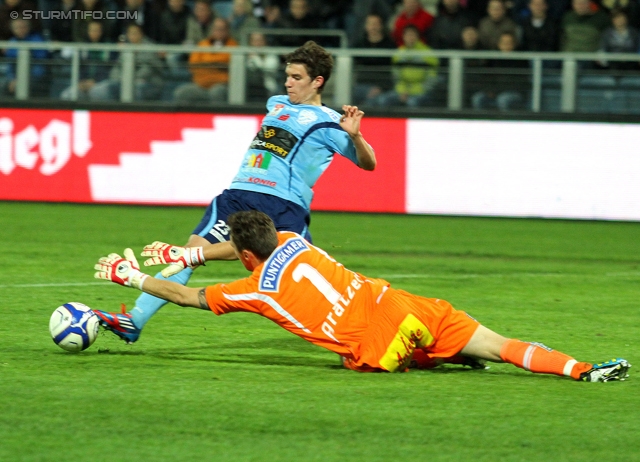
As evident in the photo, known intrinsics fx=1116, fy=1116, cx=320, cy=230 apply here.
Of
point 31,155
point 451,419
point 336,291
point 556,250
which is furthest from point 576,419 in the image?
point 31,155

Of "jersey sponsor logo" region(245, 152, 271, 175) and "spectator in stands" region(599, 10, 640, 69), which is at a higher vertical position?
"spectator in stands" region(599, 10, 640, 69)

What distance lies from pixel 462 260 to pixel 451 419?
652 centimetres

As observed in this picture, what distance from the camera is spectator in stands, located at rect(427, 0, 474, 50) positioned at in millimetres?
15836

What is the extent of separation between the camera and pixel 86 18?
16.7 m

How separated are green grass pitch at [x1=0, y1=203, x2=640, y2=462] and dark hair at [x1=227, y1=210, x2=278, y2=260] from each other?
634 millimetres

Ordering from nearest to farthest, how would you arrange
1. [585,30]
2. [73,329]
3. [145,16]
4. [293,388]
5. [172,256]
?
[293,388] → [172,256] → [73,329] → [585,30] → [145,16]

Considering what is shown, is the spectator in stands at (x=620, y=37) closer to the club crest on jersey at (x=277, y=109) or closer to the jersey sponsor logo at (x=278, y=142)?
the club crest on jersey at (x=277, y=109)

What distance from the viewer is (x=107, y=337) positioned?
6684mm

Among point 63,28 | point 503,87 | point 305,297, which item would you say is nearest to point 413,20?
point 503,87

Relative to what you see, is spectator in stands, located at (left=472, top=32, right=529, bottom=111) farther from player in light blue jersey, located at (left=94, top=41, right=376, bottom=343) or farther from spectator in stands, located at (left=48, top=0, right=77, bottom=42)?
player in light blue jersey, located at (left=94, top=41, right=376, bottom=343)

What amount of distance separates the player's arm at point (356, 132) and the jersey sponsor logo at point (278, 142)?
0.42 meters

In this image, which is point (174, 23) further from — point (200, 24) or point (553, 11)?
point (553, 11)

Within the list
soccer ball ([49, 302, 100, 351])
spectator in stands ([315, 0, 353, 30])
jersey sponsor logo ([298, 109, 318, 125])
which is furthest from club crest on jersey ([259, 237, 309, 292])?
spectator in stands ([315, 0, 353, 30])

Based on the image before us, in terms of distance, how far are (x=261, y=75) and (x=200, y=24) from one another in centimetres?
193
